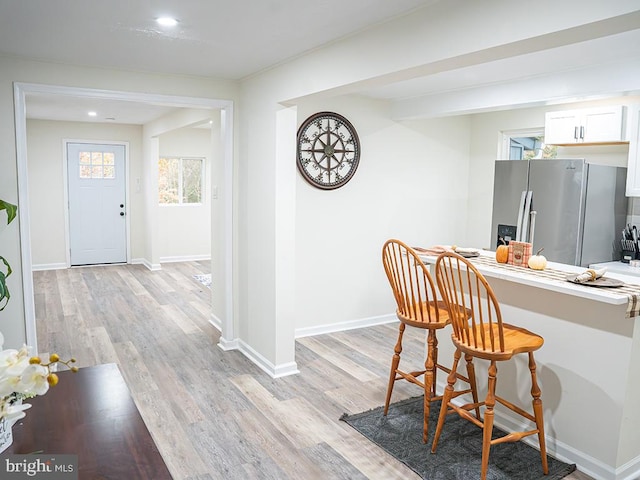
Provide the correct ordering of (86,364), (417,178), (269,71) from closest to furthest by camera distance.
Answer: (269,71) → (86,364) → (417,178)

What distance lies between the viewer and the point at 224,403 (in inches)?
138

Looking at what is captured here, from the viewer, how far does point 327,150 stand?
4.86 metres

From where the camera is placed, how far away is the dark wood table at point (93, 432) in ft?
4.41

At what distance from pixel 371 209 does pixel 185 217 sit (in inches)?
189

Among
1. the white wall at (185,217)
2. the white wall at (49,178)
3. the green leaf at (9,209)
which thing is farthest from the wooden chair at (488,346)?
the white wall at (49,178)

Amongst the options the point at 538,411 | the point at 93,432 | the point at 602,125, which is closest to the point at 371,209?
the point at 602,125

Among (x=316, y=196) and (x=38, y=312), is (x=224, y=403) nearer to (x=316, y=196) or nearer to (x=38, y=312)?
(x=316, y=196)

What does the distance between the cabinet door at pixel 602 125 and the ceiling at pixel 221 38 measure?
2.25 feet

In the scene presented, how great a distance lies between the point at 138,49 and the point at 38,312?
12.0ft

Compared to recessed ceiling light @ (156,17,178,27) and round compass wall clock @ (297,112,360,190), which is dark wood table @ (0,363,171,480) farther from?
round compass wall clock @ (297,112,360,190)

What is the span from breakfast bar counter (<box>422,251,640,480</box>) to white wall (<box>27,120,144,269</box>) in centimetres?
726

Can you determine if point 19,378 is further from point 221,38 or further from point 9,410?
point 221,38

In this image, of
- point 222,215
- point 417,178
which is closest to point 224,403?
point 222,215

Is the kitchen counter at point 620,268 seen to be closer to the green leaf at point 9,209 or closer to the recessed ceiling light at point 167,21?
the recessed ceiling light at point 167,21
